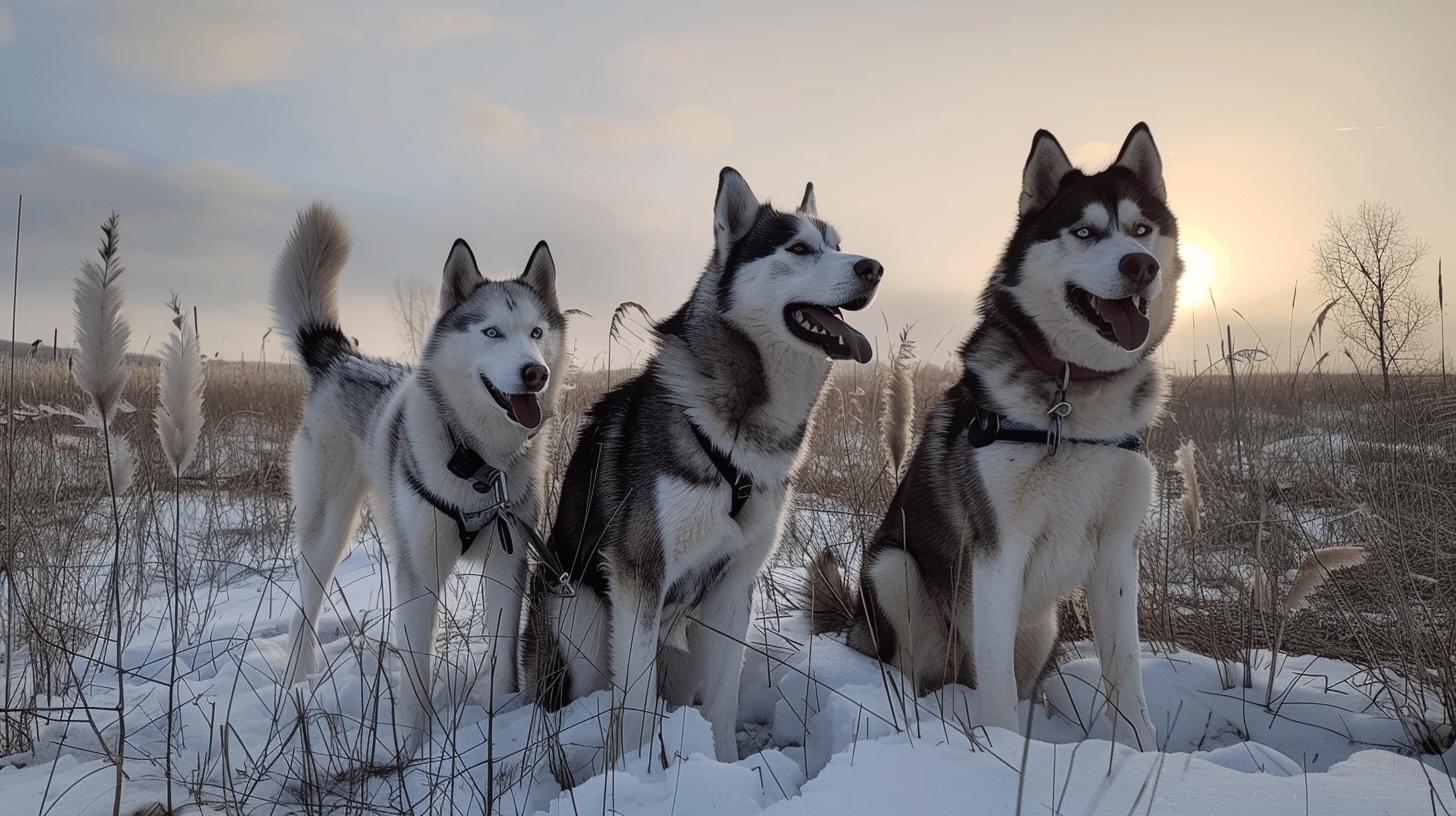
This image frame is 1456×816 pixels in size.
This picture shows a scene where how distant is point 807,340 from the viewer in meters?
2.79

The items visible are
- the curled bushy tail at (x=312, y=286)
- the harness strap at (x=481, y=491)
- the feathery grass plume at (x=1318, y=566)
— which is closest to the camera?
the feathery grass plume at (x=1318, y=566)

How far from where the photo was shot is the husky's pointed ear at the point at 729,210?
121 inches

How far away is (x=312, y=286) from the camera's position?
449cm

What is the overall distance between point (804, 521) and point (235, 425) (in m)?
7.68

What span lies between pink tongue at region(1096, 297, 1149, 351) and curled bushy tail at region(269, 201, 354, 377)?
385 cm

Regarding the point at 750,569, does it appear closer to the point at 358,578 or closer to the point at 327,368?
the point at 327,368

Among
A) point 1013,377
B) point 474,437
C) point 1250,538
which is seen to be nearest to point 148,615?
point 474,437

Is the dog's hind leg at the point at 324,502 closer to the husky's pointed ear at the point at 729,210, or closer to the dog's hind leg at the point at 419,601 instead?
the dog's hind leg at the point at 419,601

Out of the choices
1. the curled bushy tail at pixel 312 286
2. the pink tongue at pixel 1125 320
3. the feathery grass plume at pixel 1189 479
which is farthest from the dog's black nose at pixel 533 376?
the feathery grass plume at pixel 1189 479

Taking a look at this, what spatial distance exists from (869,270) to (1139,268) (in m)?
0.82

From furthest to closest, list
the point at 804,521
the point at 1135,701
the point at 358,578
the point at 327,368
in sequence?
1. the point at 804,521
2. the point at 358,578
3. the point at 327,368
4. the point at 1135,701

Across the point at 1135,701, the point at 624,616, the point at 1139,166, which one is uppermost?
the point at 1139,166

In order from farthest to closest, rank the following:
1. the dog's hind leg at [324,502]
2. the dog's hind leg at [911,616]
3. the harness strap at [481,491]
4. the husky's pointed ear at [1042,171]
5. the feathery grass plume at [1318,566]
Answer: the dog's hind leg at [324,502], the harness strap at [481,491], the dog's hind leg at [911,616], the husky's pointed ear at [1042,171], the feathery grass plume at [1318,566]

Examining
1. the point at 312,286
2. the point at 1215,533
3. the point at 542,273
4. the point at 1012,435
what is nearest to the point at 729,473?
the point at 1012,435
